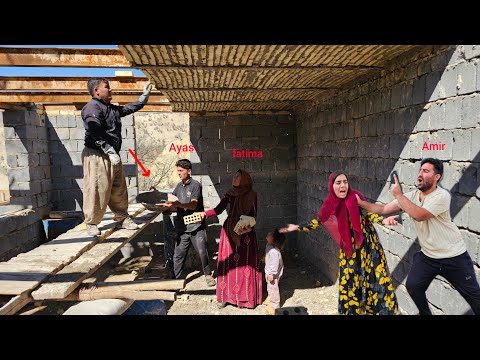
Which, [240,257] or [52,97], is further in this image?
[52,97]

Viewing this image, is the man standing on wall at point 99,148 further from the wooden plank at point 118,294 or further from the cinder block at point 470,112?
the cinder block at point 470,112

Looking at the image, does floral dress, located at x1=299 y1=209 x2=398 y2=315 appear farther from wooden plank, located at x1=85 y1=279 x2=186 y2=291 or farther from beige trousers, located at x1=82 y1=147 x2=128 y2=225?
beige trousers, located at x1=82 y1=147 x2=128 y2=225

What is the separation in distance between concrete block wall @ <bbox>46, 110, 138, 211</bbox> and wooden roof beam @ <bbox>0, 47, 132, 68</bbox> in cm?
264

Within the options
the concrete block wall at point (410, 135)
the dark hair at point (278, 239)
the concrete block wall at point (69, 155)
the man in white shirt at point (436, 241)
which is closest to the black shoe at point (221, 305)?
the dark hair at point (278, 239)

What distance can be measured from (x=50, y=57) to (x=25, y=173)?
2818 mm

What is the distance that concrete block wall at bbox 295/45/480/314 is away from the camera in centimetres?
248

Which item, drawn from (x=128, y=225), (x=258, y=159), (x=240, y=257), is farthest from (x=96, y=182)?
(x=258, y=159)

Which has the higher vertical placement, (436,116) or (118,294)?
(436,116)

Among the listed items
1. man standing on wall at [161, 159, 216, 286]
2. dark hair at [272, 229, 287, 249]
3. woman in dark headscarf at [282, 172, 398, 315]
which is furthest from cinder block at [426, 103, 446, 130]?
man standing on wall at [161, 159, 216, 286]

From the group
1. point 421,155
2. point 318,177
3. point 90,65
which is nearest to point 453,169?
point 421,155

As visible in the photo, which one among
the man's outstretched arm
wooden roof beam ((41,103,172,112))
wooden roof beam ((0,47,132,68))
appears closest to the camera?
the man's outstretched arm

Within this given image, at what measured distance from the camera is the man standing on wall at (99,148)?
11.9ft

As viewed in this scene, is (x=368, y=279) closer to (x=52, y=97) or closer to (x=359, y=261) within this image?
(x=359, y=261)

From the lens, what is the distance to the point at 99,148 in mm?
3826
